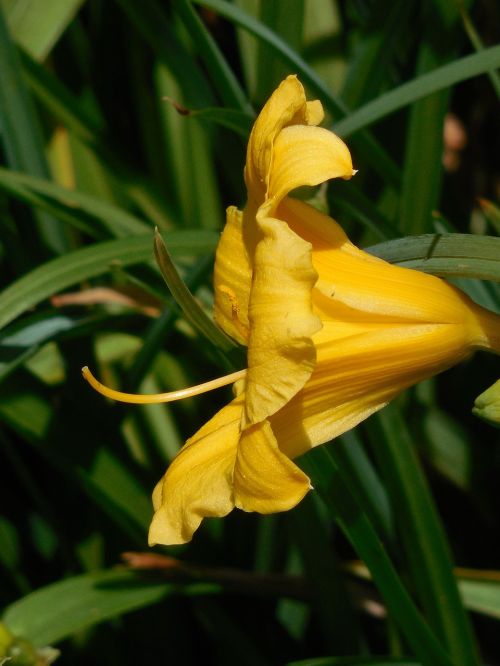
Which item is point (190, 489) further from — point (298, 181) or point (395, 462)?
point (395, 462)

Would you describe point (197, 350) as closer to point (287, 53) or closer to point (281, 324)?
point (287, 53)

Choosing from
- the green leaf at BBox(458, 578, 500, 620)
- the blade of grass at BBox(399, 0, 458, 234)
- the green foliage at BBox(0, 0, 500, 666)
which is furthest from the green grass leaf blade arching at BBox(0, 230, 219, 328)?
the green leaf at BBox(458, 578, 500, 620)

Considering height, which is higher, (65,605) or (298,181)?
(298,181)

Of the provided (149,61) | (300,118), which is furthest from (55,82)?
(300,118)

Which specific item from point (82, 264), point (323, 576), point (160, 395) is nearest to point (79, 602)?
point (323, 576)

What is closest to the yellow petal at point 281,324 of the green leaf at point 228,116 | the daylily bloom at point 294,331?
the daylily bloom at point 294,331
